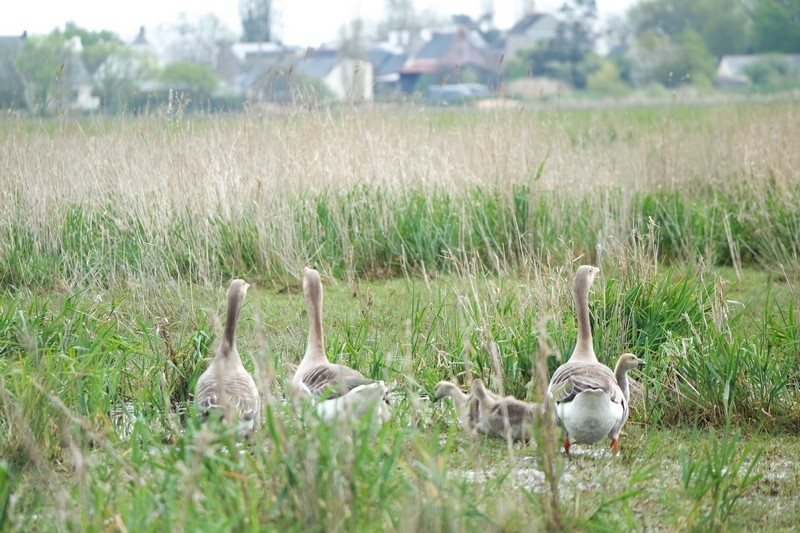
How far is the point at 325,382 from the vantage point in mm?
4984

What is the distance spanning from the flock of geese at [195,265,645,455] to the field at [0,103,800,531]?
0.49ft

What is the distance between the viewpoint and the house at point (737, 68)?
61.3 m

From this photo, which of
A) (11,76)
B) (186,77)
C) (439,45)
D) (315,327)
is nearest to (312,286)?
(315,327)

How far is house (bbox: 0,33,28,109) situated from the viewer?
36.0 ft

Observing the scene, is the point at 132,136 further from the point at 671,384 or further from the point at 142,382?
the point at 671,384

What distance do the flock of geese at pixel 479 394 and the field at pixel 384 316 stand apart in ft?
0.49

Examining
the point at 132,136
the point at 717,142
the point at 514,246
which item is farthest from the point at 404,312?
the point at 717,142

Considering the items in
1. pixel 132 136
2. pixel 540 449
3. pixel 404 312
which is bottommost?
pixel 404 312

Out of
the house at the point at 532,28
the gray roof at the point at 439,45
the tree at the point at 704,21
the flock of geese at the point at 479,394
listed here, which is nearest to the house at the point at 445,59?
the gray roof at the point at 439,45

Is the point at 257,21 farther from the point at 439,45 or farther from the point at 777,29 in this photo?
the point at 777,29

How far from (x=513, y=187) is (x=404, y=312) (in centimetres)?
257

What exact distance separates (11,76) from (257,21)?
5661 centimetres

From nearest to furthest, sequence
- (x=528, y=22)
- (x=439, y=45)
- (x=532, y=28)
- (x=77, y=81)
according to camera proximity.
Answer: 1. (x=77, y=81)
2. (x=439, y=45)
3. (x=532, y=28)
4. (x=528, y=22)

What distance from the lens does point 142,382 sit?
18.7ft
